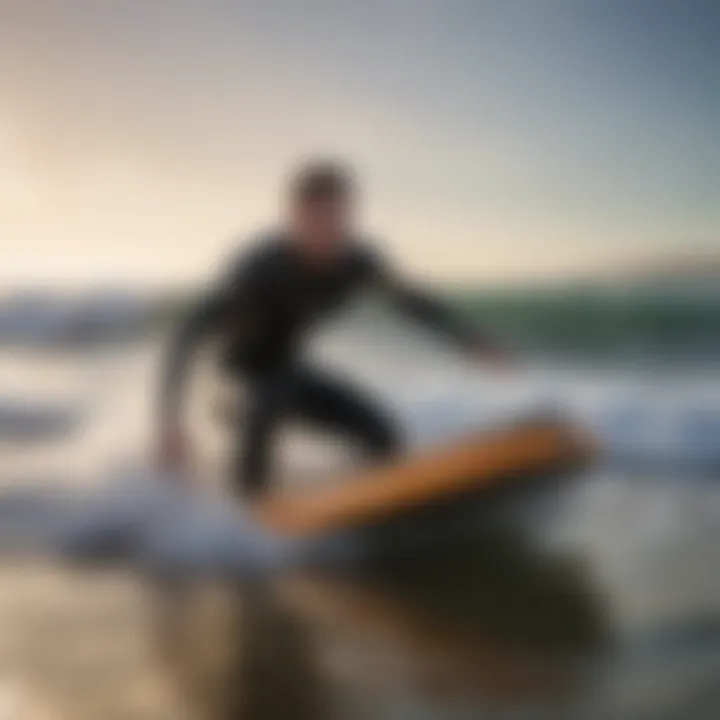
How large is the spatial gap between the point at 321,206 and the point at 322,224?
0.07ft

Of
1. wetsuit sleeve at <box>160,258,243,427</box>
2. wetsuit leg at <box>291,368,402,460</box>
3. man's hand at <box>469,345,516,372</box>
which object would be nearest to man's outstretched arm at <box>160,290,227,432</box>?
wetsuit sleeve at <box>160,258,243,427</box>

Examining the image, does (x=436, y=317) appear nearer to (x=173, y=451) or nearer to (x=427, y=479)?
(x=427, y=479)

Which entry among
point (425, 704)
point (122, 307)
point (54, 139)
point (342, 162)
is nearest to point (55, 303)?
point (122, 307)

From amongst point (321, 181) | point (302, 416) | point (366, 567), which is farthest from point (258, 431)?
point (321, 181)

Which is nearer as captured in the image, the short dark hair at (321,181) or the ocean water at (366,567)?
the ocean water at (366,567)

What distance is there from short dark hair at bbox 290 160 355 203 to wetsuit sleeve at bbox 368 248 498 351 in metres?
0.09

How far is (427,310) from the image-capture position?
1245 mm

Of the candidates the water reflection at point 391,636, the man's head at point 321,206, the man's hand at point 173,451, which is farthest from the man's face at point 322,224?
the water reflection at point 391,636

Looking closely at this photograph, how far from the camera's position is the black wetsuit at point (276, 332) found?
1216 mm

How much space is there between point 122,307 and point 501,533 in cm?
50

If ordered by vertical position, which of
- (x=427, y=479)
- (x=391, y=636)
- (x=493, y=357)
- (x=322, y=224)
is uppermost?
(x=322, y=224)

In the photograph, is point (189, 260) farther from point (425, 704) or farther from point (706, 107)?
point (706, 107)

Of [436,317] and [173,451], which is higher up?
[436,317]

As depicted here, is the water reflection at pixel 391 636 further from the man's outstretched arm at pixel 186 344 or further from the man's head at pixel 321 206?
the man's head at pixel 321 206
